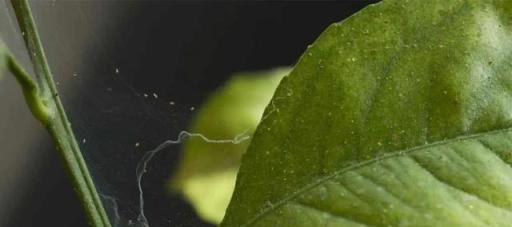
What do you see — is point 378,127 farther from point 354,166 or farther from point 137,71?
point 137,71

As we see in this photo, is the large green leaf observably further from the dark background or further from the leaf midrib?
the dark background

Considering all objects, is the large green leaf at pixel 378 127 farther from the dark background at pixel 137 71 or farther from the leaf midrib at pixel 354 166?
the dark background at pixel 137 71

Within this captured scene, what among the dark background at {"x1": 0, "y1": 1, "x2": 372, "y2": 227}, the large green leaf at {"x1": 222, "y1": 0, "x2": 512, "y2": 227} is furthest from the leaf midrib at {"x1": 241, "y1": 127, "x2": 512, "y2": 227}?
the dark background at {"x1": 0, "y1": 1, "x2": 372, "y2": 227}

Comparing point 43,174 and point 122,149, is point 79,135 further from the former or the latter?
point 43,174

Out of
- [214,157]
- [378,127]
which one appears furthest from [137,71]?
[378,127]

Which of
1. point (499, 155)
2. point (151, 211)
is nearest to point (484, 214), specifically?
point (499, 155)

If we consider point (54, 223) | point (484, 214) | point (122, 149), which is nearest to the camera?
point (484, 214)
